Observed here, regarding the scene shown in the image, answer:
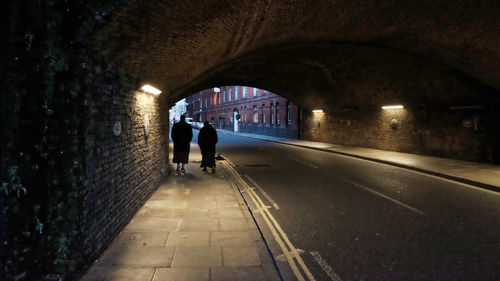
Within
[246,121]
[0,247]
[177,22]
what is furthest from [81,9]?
[246,121]

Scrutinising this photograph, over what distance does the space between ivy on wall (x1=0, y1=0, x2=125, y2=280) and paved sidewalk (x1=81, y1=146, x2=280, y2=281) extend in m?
0.71

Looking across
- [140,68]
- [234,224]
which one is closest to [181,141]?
[140,68]

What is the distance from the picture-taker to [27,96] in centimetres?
313

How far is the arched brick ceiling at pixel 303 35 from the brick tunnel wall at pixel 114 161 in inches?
24.5

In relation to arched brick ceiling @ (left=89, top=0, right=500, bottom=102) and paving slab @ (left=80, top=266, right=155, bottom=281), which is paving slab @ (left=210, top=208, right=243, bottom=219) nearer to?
paving slab @ (left=80, top=266, right=155, bottom=281)

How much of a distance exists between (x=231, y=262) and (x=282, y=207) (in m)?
2.93

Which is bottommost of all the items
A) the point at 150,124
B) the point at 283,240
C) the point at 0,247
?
the point at 283,240

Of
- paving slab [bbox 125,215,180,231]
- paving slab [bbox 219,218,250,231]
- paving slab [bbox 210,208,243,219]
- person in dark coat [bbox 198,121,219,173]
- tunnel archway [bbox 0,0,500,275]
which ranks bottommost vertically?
paving slab [bbox 219,218,250,231]

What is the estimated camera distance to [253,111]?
133ft

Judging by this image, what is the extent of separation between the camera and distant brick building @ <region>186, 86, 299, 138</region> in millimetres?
31741

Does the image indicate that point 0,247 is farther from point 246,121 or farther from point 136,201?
point 246,121

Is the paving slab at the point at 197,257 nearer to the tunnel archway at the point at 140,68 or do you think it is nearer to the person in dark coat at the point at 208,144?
the tunnel archway at the point at 140,68

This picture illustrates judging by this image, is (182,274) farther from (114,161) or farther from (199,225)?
(114,161)

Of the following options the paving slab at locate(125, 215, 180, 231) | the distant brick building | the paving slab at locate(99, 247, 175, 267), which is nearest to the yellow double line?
the paving slab at locate(99, 247, 175, 267)
